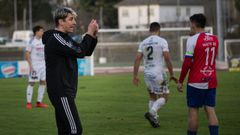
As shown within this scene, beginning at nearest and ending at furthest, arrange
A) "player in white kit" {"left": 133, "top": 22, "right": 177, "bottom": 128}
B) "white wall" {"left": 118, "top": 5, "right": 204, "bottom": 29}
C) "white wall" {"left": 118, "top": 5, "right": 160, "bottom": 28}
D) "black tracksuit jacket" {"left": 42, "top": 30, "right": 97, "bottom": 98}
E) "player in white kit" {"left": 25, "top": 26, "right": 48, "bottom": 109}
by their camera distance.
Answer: "black tracksuit jacket" {"left": 42, "top": 30, "right": 97, "bottom": 98}, "player in white kit" {"left": 133, "top": 22, "right": 177, "bottom": 128}, "player in white kit" {"left": 25, "top": 26, "right": 48, "bottom": 109}, "white wall" {"left": 118, "top": 5, "right": 204, "bottom": 29}, "white wall" {"left": 118, "top": 5, "right": 160, "bottom": 28}

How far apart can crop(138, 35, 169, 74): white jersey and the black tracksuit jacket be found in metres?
5.58

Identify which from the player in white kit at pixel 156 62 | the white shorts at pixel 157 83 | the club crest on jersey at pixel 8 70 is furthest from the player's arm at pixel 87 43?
the club crest on jersey at pixel 8 70

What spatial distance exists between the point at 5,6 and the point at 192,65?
78.7m

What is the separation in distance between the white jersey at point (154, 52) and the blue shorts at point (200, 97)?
3283 mm

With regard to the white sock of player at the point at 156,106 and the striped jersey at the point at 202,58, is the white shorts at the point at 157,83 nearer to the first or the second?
the white sock of player at the point at 156,106

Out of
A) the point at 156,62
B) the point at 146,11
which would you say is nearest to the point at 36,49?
the point at 156,62

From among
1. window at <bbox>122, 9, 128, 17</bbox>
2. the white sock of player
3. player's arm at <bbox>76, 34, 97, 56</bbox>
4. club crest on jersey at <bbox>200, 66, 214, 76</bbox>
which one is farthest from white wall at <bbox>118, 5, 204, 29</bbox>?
player's arm at <bbox>76, 34, 97, 56</bbox>

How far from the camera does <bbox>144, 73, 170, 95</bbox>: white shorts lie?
13886 mm

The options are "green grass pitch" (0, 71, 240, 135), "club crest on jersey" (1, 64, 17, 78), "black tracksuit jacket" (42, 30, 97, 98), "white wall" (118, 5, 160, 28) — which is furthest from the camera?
"white wall" (118, 5, 160, 28)

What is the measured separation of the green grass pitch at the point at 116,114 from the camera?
43.3ft

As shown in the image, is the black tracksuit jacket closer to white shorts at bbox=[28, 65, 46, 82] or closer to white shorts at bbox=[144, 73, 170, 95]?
white shorts at bbox=[144, 73, 170, 95]

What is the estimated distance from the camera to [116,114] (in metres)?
16.1

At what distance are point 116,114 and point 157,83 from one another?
8.34 feet

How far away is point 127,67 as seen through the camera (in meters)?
42.2
